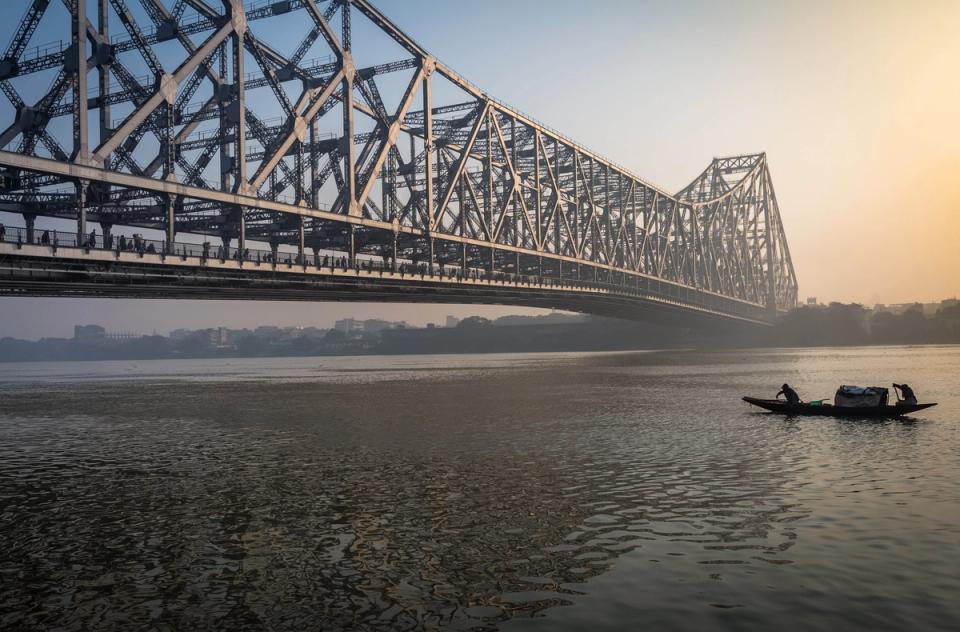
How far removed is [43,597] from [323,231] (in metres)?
58.9

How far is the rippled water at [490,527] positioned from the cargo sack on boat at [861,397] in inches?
65.4

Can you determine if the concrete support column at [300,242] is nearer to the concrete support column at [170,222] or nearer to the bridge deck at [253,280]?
the bridge deck at [253,280]

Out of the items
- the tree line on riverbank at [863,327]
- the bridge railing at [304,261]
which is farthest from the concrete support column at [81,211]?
the tree line on riverbank at [863,327]

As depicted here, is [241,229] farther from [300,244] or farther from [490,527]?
[490,527]

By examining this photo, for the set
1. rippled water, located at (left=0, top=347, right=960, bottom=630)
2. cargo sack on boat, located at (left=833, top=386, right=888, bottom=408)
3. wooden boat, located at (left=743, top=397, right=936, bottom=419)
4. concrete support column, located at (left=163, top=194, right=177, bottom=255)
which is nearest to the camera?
rippled water, located at (left=0, top=347, right=960, bottom=630)

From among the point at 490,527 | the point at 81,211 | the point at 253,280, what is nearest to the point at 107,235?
the point at 81,211

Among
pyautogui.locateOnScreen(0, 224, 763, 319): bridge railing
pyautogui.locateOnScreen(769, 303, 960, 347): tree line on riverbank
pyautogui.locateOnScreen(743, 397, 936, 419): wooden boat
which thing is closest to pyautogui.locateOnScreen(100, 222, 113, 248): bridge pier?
pyautogui.locateOnScreen(0, 224, 763, 319): bridge railing

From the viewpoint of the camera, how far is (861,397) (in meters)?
34.4

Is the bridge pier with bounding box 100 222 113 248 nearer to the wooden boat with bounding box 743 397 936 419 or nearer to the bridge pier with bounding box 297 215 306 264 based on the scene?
the bridge pier with bounding box 297 215 306 264

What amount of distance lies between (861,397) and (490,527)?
2496 centimetres

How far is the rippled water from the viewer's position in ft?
35.8

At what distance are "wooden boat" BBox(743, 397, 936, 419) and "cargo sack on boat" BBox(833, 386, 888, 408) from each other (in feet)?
0.73

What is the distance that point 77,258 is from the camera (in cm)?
4231

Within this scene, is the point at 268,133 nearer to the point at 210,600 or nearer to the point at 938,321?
the point at 210,600
